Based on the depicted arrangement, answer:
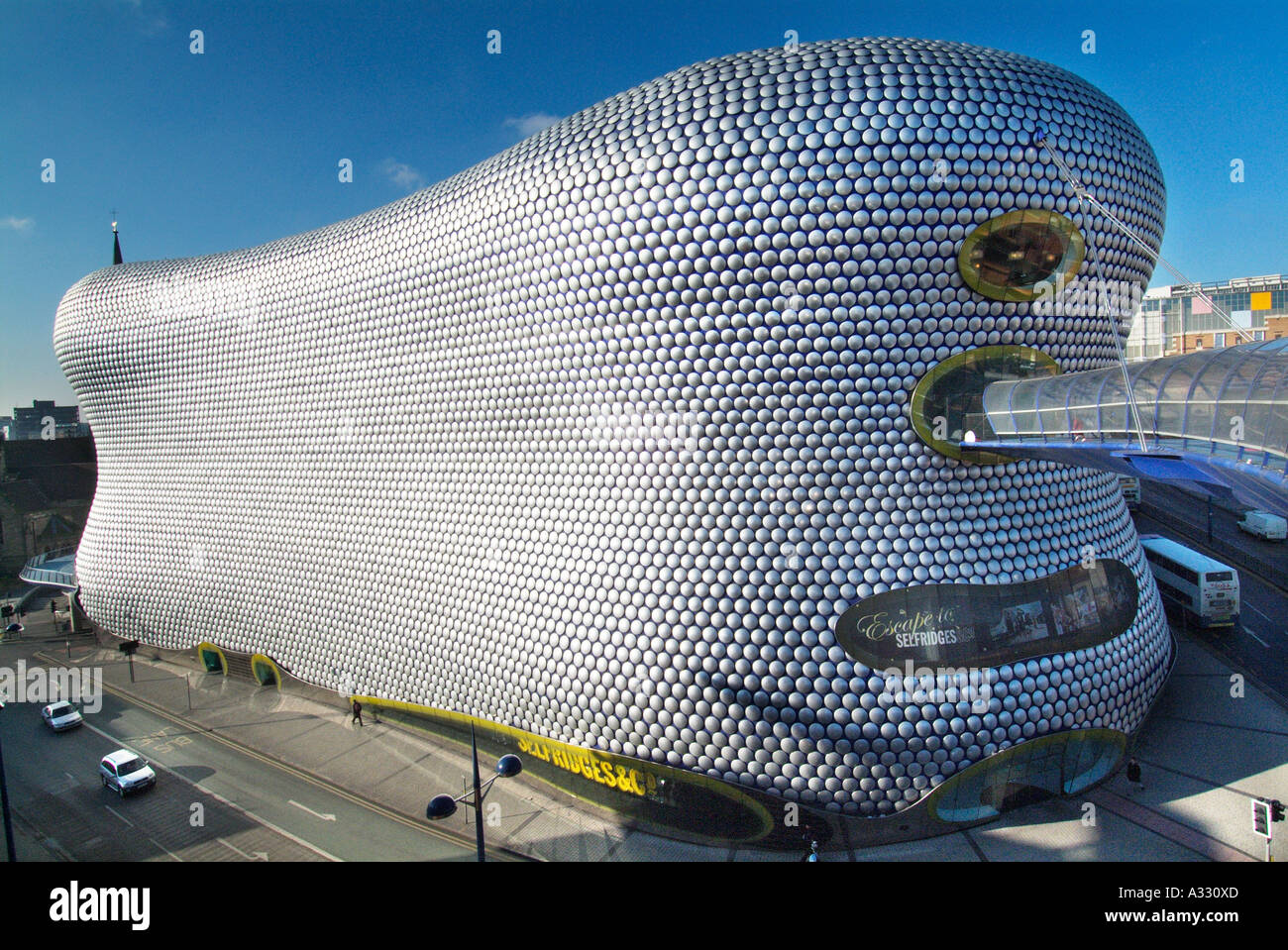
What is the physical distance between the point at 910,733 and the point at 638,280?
1116 cm

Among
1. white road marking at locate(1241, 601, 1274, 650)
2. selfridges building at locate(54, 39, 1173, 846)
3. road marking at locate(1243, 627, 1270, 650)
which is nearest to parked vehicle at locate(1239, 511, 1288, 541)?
white road marking at locate(1241, 601, 1274, 650)

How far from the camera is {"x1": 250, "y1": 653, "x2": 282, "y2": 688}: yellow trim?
76.5 ft

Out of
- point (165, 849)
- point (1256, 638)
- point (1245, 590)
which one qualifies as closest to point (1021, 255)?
point (1256, 638)

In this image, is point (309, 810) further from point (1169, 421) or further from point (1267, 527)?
point (1267, 527)

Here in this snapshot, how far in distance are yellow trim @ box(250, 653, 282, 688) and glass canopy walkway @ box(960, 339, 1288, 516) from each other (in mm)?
23073

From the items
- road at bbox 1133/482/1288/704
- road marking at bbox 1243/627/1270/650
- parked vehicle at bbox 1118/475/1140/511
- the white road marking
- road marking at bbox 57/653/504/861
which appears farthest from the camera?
parked vehicle at bbox 1118/475/1140/511

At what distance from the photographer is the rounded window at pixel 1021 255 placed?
44.2 feet

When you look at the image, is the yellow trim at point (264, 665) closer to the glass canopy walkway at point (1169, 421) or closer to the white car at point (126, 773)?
the white car at point (126, 773)

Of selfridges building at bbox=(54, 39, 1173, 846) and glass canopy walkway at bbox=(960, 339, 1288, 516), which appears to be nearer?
glass canopy walkway at bbox=(960, 339, 1288, 516)

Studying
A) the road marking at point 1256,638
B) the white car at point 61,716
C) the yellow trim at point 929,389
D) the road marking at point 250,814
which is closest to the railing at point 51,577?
the white car at point 61,716

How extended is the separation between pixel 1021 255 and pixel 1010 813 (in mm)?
11811

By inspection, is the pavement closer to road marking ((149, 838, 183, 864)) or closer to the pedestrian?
the pedestrian

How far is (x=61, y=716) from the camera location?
20.8m

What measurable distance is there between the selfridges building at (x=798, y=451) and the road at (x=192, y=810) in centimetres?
396
